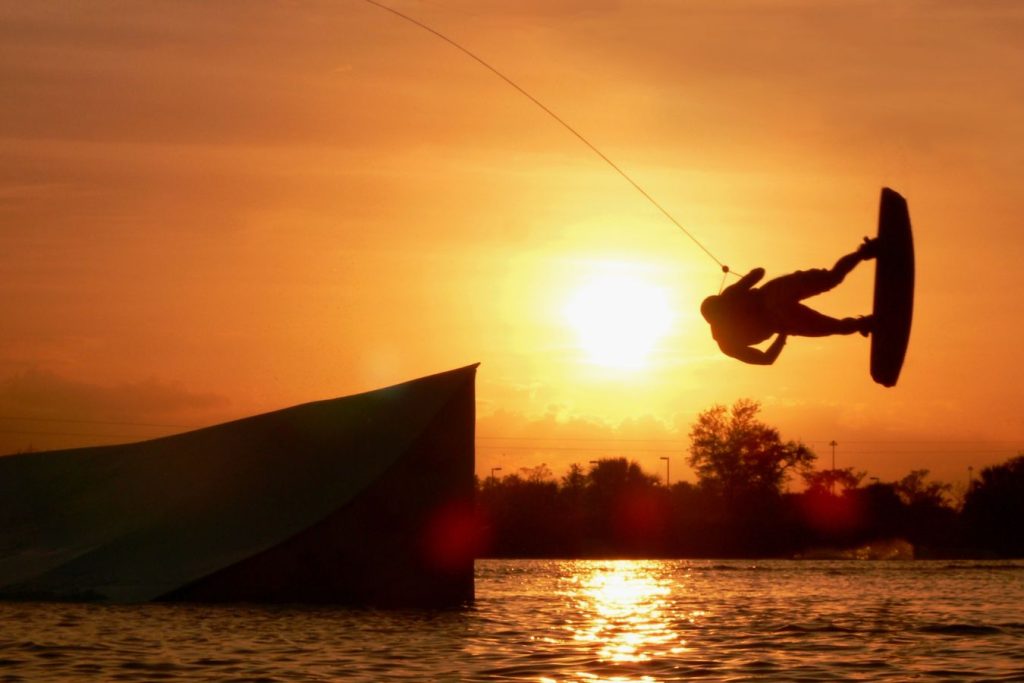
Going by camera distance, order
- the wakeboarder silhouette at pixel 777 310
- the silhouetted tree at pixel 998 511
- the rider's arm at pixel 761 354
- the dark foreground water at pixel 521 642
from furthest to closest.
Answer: the silhouetted tree at pixel 998 511
the dark foreground water at pixel 521 642
the rider's arm at pixel 761 354
the wakeboarder silhouette at pixel 777 310

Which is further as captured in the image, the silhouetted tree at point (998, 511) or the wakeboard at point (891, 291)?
the silhouetted tree at point (998, 511)

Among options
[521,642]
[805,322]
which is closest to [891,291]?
[805,322]

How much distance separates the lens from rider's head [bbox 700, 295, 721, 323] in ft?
31.9

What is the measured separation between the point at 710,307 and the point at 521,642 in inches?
492

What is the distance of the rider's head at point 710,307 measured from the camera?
973 cm

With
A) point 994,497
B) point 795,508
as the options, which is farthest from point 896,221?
point 795,508

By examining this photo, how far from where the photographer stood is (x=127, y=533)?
28984 mm

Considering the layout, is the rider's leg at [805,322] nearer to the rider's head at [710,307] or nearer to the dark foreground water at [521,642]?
the rider's head at [710,307]

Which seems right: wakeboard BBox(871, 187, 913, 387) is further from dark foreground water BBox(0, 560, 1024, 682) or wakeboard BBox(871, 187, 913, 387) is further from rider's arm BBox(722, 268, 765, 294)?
dark foreground water BBox(0, 560, 1024, 682)

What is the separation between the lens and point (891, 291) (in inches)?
391

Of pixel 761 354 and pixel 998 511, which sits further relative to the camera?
pixel 998 511

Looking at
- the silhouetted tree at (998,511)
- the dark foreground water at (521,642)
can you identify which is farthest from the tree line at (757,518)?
the dark foreground water at (521,642)

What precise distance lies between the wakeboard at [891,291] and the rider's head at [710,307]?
127 cm

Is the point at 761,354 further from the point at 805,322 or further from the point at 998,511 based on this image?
the point at 998,511
